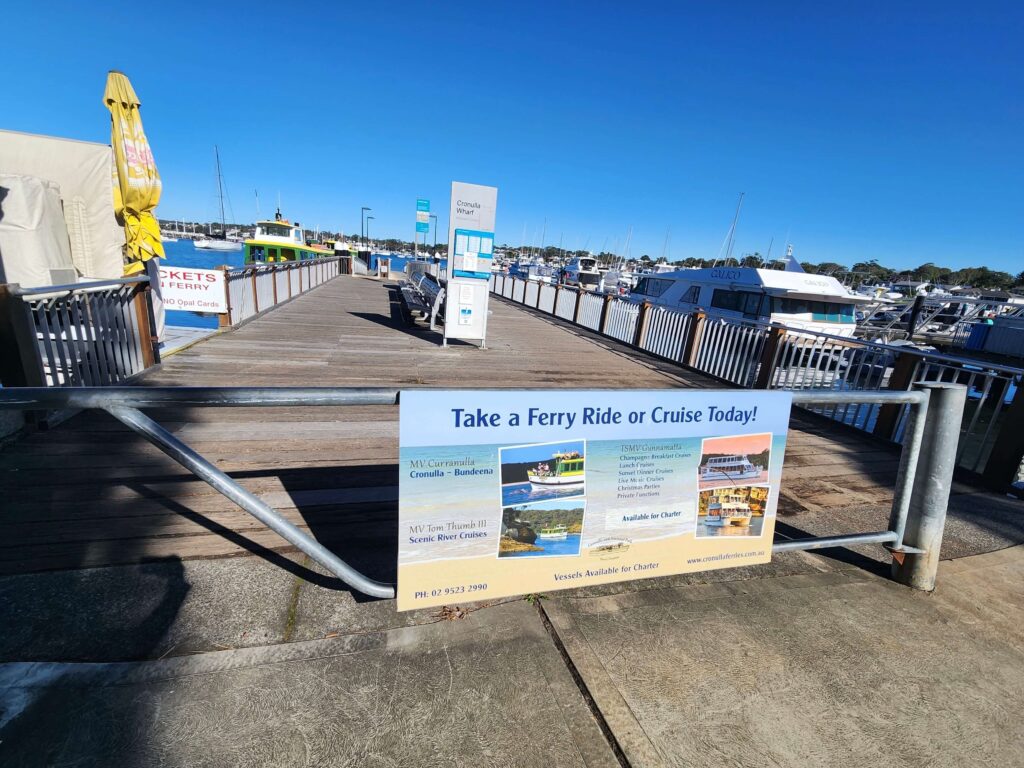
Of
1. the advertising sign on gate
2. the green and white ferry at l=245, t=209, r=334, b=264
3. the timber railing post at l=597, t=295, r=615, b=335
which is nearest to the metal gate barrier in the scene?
the advertising sign on gate

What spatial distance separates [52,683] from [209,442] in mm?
2615

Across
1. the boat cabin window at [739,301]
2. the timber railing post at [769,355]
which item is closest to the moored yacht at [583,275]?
the boat cabin window at [739,301]

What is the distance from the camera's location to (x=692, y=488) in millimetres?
2516

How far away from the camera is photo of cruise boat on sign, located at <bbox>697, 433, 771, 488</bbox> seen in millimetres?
2504

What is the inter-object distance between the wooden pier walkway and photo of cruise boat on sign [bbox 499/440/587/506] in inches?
43.3

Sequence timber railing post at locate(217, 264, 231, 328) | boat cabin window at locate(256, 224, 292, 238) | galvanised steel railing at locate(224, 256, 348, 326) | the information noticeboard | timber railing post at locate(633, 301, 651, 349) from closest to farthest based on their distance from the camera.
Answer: the information noticeboard, timber railing post at locate(217, 264, 231, 328), galvanised steel railing at locate(224, 256, 348, 326), timber railing post at locate(633, 301, 651, 349), boat cabin window at locate(256, 224, 292, 238)

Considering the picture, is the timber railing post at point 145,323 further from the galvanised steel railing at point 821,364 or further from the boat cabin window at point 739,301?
the boat cabin window at point 739,301

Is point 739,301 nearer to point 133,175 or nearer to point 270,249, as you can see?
point 133,175

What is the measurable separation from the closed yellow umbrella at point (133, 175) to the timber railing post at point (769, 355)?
939 centimetres

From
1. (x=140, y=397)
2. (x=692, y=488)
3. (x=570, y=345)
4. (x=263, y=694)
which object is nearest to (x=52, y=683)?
(x=263, y=694)

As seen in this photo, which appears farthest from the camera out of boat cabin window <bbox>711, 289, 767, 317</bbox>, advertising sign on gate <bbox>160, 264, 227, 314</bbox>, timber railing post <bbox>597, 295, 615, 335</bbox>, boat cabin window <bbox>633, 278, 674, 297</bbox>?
boat cabin window <bbox>633, 278, 674, 297</bbox>

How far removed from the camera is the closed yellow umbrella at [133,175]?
613 centimetres

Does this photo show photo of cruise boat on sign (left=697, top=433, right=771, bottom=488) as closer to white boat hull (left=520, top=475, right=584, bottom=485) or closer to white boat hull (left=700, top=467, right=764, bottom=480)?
white boat hull (left=700, top=467, right=764, bottom=480)

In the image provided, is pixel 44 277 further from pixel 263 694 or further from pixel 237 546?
pixel 263 694
